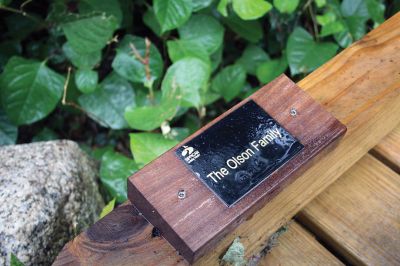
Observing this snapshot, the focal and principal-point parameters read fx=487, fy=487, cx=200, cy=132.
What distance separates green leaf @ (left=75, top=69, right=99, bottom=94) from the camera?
1.74 metres

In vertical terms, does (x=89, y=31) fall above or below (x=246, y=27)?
above

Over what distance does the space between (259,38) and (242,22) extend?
103 millimetres

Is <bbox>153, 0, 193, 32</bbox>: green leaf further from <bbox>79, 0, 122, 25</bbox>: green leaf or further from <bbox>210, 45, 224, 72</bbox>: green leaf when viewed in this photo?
<bbox>210, 45, 224, 72</bbox>: green leaf

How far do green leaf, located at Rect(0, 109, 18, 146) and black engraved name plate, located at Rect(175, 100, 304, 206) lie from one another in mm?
1153

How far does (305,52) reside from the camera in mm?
1852

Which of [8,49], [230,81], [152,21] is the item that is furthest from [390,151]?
[8,49]

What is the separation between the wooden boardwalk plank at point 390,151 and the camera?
1187 millimetres

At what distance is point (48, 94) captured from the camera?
1761 millimetres

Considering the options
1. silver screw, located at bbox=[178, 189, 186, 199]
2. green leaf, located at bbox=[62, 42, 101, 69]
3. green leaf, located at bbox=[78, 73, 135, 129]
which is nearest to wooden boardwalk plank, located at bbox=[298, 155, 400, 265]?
silver screw, located at bbox=[178, 189, 186, 199]

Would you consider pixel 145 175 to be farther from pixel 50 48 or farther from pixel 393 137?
pixel 50 48

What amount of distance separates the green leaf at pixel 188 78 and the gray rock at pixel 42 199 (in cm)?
38

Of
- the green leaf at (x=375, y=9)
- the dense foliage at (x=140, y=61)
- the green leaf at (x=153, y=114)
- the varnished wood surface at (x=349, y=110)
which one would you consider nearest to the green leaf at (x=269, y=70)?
the dense foliage at (x=140, y=61)

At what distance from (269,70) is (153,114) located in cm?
73

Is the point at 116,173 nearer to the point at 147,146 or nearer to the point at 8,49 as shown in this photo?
the point at 147,146
